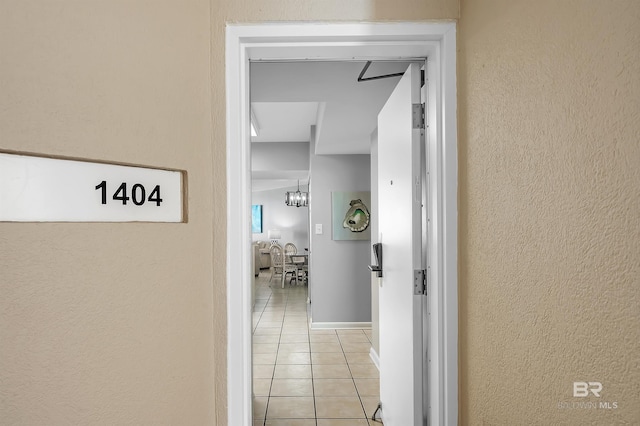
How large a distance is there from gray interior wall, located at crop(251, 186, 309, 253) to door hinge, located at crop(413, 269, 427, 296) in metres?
10.1

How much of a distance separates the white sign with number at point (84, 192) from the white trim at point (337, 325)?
403cm

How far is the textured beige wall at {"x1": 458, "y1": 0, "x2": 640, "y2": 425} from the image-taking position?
646mm

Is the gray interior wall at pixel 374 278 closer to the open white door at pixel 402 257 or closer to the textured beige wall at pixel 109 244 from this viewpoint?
the open white door at pixel 402 257

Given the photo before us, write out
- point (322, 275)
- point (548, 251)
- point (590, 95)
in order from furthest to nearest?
point (322, 275)
point (548, 251)
point (590, 95)

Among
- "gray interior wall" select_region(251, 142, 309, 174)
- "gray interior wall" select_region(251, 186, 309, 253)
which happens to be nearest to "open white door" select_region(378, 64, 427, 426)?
"gray interior wall" select_region(251, 142, 309, 174)

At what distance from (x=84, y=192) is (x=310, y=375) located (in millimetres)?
2945

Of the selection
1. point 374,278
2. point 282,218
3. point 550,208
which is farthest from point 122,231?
point 282,218

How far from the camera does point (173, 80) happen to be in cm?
116

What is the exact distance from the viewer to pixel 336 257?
5.04m

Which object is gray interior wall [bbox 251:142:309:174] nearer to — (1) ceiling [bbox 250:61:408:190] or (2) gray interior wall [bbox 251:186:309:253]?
(1) ceiling [bbox 250:61:408:190]

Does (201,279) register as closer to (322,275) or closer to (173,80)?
(173,80)

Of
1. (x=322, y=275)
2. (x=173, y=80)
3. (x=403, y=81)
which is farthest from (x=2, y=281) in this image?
(x=322, y=275)

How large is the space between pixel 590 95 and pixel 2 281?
1165 millimetres

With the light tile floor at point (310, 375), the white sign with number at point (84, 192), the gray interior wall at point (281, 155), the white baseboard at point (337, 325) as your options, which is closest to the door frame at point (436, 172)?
the white sign with number at point (84, 192)
